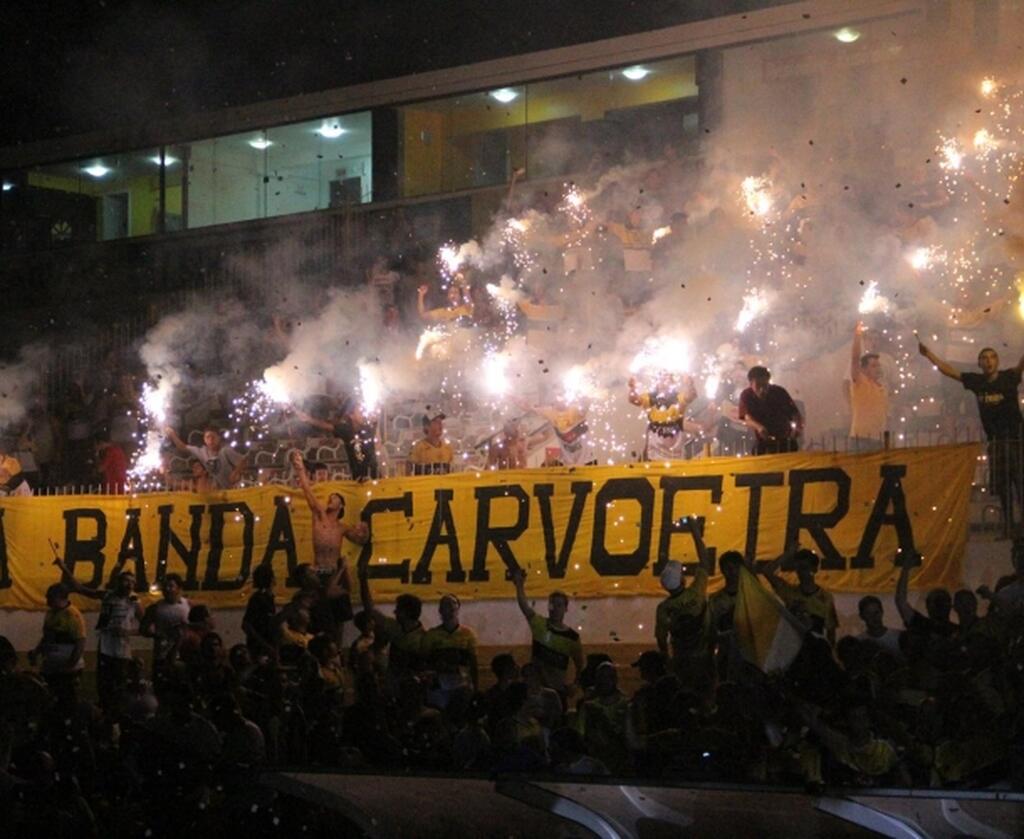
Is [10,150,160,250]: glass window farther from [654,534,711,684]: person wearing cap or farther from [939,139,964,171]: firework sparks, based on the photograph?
[654,534,711,684]: person wearing cap

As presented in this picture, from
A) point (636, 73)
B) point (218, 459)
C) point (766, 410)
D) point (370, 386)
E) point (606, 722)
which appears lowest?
point (606, 722)

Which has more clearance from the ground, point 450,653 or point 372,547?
point 372,547

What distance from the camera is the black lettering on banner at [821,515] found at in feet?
33.7

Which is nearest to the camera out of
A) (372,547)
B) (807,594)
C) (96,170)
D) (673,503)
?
(807,594)

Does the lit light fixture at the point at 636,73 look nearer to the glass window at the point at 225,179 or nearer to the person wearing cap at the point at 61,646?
the glass window at the point at 225,179

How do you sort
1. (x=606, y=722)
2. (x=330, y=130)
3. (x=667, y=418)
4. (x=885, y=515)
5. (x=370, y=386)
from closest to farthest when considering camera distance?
(x=606, y=722) < (x=885, y=515) < (x=667, y=418) < (x=370, y=386) < (x=330, y=130)

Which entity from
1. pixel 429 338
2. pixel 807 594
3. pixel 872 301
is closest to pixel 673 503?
pixel 807 594

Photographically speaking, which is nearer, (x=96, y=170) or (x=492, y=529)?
(x=492, y=529)

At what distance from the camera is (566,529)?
452 inches

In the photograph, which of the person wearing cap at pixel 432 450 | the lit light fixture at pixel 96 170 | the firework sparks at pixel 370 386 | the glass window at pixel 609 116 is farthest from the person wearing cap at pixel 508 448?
the lit light fixture at pixel 96 170

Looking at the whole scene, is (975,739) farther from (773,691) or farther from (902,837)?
(902,837)

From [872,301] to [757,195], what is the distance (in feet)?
4.90

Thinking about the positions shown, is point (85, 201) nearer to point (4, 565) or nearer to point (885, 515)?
point (4, 565)

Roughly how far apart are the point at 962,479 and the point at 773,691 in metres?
3.35
